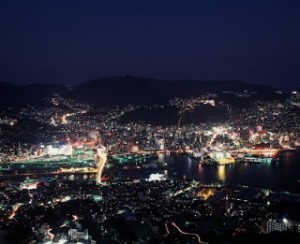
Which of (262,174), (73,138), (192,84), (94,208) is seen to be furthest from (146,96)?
(94,208)

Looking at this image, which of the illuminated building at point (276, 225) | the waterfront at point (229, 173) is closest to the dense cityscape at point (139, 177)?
the illuminated building at point (276, 225)

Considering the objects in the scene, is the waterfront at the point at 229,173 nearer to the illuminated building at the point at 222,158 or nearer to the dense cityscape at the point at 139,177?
the dense cityscape at the point at 139,177

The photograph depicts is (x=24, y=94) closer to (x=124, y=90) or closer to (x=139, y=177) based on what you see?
(x=124, y=90)

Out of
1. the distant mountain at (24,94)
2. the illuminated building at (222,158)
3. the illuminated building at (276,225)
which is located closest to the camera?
the illuminated building at (276,225)

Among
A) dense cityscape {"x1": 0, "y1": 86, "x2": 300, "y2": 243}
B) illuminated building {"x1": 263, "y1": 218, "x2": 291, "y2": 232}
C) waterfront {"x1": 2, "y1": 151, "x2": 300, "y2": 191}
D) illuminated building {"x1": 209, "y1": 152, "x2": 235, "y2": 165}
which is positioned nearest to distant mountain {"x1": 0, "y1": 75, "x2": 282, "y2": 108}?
dense cityscape {"x1": 0, "y1": 86, "x2": 300, "y2": 243}

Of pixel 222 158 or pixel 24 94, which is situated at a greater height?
pixel 24 94

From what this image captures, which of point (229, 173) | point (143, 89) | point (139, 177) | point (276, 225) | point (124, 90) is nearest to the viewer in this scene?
point (276, 225)

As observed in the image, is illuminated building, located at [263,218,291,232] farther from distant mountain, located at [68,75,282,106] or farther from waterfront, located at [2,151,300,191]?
distant mountain, located at [68,75,282,106]

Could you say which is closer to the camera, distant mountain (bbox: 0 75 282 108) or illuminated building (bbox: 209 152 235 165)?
illuminated building (bbox: 209 152 235 165)

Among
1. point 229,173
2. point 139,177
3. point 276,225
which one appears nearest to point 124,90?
point 229,173

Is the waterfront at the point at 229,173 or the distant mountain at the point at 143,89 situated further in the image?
the distant mountain at the point at 143,89
